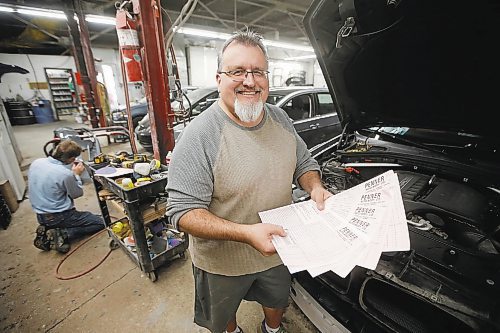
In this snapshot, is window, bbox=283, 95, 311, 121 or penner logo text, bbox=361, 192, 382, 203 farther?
window, bbox=283, 95, 311, 121

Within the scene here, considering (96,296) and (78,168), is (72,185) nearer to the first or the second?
(78,168)

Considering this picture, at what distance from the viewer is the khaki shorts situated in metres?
1.25

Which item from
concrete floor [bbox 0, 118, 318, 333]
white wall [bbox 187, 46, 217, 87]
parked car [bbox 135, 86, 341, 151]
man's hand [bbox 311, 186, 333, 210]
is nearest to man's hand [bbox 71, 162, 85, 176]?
concrete floor [bbox 0, 118, 318, 333]

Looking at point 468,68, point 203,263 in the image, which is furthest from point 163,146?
point 468,68

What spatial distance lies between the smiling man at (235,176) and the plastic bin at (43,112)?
14.9 meters

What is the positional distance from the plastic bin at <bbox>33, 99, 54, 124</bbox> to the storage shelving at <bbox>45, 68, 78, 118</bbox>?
372 mm

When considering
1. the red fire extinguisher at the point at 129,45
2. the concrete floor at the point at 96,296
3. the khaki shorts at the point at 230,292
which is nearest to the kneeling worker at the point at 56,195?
the concrete floor at the point at 96,296

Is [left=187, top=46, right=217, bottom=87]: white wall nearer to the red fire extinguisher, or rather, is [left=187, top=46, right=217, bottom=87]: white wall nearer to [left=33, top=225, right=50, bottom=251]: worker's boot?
the red fire extinguisher

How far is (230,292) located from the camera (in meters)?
1.28

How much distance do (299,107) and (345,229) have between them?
3.86m

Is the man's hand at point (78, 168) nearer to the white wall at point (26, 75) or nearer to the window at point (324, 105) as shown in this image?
the window at point (324, 105)

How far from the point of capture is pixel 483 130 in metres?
1.35

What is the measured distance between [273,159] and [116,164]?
195cm

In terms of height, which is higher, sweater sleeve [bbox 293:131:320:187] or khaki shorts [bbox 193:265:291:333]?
sweater sleeve [bbox 293:131:320:187]
